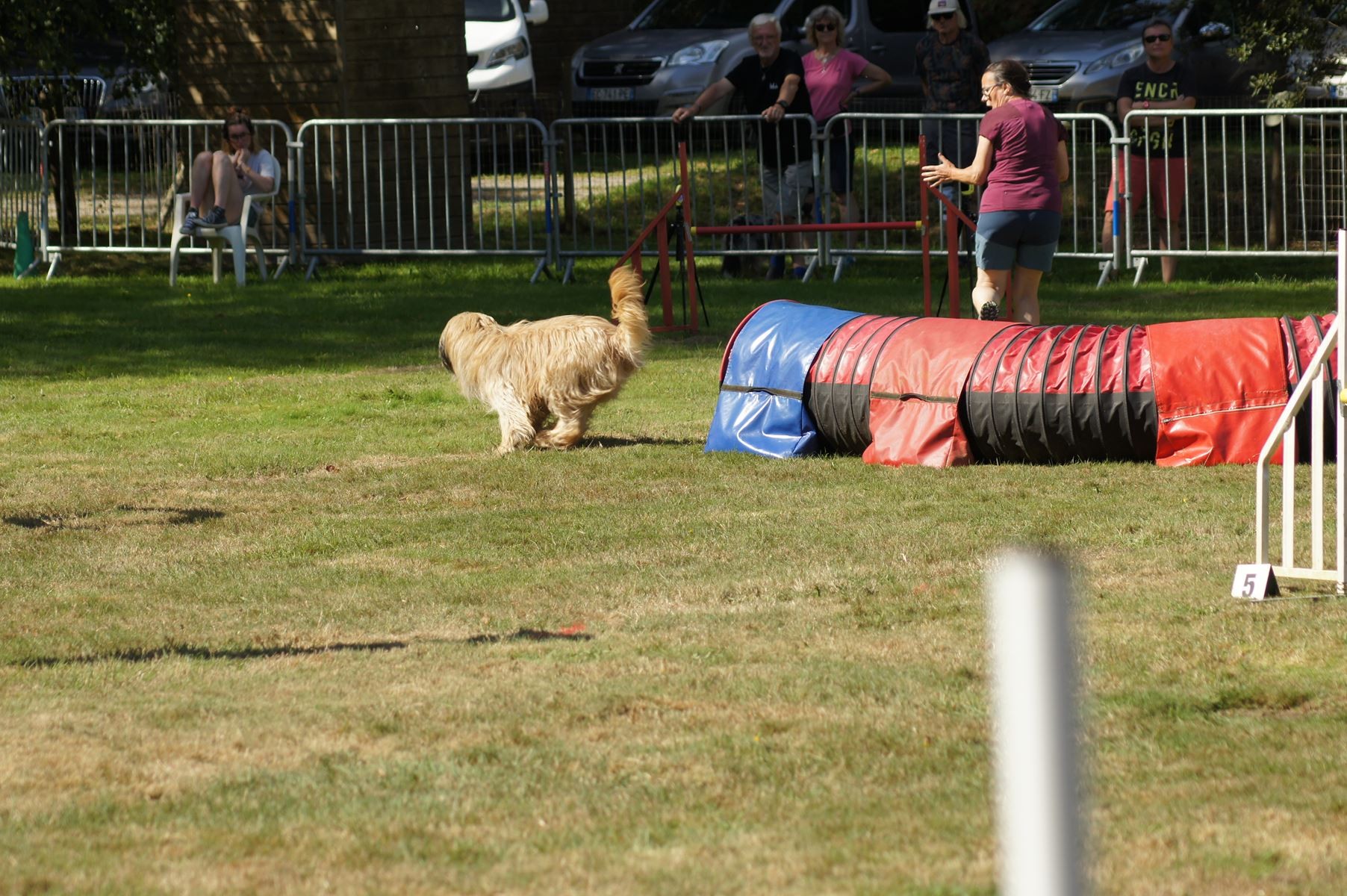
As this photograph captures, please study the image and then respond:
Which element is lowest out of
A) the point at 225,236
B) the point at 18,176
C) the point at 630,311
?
the point at 630,311

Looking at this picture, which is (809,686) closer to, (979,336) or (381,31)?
(979,336)

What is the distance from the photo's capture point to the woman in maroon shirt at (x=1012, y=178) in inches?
A: 437

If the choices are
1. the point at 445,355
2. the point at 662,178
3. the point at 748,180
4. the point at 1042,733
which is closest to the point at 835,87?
the point at 748,180

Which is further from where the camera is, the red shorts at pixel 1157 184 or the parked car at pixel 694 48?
the parked car at pixel 694 48

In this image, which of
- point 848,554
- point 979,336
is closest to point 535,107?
point 979,336

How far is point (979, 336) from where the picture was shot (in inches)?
368

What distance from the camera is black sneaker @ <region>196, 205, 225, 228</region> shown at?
17.2 m

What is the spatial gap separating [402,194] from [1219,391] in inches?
490

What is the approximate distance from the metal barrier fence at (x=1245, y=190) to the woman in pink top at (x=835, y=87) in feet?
8.58

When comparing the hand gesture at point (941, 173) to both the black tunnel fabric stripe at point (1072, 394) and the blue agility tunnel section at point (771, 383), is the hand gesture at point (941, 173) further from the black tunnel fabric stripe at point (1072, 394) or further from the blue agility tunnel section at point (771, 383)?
the black tunnel fabric stripe at point (1072, 394)

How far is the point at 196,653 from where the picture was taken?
5.88m

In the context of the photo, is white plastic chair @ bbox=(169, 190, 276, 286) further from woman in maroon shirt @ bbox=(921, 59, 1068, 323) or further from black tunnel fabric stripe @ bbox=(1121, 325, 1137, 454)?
black tunnel fabric stripe @ bbox=(1121, 325, 1137, 454)

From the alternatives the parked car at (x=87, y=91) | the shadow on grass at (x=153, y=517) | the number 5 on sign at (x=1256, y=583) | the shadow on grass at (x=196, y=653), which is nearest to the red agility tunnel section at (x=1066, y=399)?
the number 5 on sign at (x=1256, y=583)

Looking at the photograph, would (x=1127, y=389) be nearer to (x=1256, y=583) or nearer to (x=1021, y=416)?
(x=1021, y=416)
